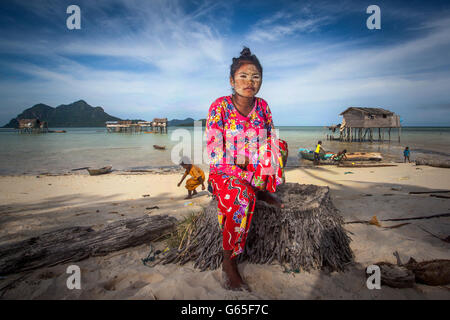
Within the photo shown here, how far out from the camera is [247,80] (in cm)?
262

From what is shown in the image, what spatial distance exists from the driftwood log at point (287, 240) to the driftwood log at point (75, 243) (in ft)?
2.09

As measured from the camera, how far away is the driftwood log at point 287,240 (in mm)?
2332

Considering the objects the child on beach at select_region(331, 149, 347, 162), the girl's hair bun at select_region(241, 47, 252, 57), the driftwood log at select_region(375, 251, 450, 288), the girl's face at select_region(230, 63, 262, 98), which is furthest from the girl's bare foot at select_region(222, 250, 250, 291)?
the child on beach at select_region(331, 149, 347, 162)

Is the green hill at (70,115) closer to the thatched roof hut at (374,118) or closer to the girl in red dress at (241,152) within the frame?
the thatched roof hut at (374,118)

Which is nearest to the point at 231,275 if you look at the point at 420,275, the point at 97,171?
the point at 420,275

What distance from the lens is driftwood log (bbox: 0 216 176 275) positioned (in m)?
2.37

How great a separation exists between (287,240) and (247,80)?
75.2 inches

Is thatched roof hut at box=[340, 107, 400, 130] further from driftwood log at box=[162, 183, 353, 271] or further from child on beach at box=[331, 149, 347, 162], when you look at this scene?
driftwood log at box=[162, 183, 353, 271]

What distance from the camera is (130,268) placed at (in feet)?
7.95

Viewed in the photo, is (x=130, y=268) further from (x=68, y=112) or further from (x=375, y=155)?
(x=68, y=112)

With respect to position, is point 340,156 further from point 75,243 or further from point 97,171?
point 75,243

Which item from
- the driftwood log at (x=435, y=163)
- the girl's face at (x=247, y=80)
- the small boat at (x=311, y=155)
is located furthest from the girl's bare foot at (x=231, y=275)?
the small boat at (x=311, y=155)

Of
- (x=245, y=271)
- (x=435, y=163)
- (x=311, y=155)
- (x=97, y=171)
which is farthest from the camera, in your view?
(x=311, y=155)

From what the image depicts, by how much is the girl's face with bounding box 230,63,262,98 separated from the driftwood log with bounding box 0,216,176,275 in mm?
2148
